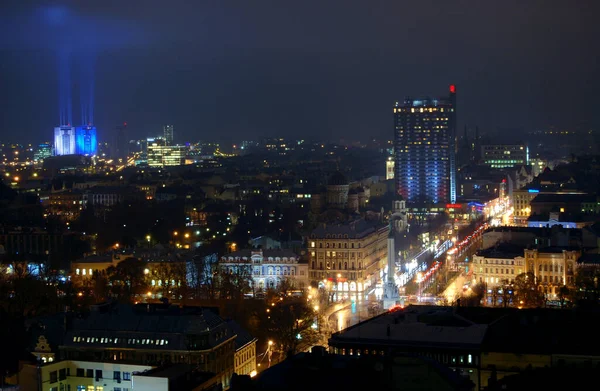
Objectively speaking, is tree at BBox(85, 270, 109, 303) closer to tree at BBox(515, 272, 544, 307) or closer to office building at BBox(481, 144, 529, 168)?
tree at BBox(515, 272, 544, 307)

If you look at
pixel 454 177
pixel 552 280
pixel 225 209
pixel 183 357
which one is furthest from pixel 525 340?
pixel 454 177

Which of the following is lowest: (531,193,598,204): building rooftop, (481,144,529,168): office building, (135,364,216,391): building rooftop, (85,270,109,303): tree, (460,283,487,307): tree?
(460,283,487,307): tree

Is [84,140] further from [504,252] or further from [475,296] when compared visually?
[475,296]

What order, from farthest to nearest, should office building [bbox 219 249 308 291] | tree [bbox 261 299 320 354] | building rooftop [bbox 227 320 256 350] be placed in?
office building [bbox 219 249 308 291] → tree [bbox 261 299 320 354] → building rooftop [bbox 227 320 256 350]

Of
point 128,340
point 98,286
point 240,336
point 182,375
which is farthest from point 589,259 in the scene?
point 182,375

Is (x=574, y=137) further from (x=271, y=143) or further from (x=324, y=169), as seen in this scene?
(x=271, y=143)

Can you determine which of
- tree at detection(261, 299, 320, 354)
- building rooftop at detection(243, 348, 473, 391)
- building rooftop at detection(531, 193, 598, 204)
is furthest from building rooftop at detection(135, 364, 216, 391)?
building rooftop at detection(531, 193, 598, 204)
